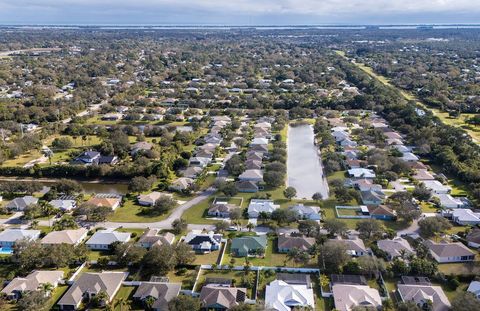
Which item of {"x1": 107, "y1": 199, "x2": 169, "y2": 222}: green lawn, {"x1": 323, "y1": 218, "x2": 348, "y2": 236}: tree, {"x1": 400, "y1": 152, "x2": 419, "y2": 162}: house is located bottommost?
{"x1": 107, "y1": 199, "x2": 169, "y2": 222}: green lawn

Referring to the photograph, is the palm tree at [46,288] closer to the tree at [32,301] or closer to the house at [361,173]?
the tree at [32,301]

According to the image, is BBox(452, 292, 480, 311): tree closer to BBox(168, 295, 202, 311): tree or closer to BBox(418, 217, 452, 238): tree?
BBox(418, 217, 452, 238): tree

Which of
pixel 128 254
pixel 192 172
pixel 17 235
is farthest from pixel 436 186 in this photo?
pixel 17 235

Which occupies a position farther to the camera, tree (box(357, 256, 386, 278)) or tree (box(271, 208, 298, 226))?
tree (box(271, 208, 298, 226))

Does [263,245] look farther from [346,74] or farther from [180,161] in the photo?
[346,74]

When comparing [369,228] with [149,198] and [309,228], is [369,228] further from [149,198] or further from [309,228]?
[149,198]

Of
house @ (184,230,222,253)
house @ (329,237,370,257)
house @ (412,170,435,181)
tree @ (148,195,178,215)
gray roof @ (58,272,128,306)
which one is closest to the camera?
gray roof @ (58,272,128,306)

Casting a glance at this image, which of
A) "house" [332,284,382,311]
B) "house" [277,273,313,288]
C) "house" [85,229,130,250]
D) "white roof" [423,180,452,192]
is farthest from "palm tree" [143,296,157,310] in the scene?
"white roof" [423,180,452,192]
